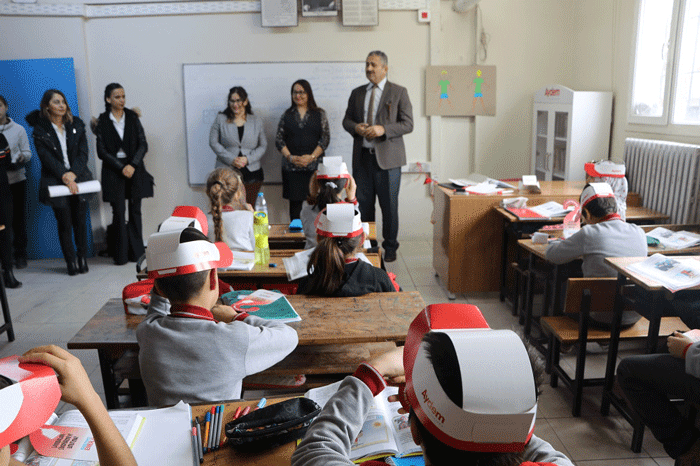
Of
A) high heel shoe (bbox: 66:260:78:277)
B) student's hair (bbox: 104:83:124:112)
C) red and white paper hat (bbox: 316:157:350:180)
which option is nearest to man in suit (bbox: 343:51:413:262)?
red and white paper hat (bbox: 316:157:350:180)

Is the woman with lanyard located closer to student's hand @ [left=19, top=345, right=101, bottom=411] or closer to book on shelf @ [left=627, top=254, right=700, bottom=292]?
book on shelf @ [left=627, top=254, right=700, bottom=292]

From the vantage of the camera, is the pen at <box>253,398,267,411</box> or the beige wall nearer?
the pen at <box>253,398,267,411</box>

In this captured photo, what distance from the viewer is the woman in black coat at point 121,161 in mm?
5188

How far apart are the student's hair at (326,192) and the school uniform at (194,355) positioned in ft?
5.49

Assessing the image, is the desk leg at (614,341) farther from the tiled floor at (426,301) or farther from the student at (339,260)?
the student at (339,260)

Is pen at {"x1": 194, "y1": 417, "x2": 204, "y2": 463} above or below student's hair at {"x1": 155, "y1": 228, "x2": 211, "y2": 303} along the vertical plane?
below

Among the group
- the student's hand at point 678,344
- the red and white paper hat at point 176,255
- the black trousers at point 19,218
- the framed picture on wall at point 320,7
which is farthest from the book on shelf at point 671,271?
the black trousers at point 19,218

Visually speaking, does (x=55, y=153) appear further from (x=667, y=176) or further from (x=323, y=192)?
(x=667, y=176)

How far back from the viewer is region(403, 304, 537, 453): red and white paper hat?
0.72 m

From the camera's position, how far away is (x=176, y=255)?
5.03 feet

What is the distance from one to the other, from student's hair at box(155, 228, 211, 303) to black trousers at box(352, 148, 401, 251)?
3637 mm

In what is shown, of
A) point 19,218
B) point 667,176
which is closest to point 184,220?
point 667,176

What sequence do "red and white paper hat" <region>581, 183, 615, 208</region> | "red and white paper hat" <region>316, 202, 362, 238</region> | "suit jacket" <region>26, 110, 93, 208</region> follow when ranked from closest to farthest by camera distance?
"red and white paper hat" <region>316, 202, 362, 238</region> < "red and white paper hat" <region>581, 183, 615, 208</region> < "suit jacket" <region>26, 110, 93, 208</region>

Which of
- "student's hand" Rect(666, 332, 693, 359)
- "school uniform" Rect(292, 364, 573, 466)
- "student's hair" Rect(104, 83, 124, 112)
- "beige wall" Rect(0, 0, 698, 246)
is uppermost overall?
"beige wall" Rect(0, 0, 698, 246)
